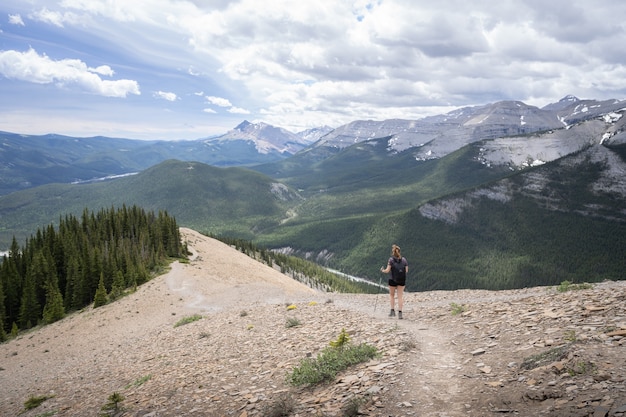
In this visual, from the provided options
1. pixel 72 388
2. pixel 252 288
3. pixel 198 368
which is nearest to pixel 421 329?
pixel 198 368

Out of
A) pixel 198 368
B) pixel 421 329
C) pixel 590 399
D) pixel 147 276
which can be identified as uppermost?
pixel 590 399

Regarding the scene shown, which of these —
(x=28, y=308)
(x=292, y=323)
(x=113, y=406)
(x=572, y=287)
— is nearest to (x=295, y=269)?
(x=28, y=308)

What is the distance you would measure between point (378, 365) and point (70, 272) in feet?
225

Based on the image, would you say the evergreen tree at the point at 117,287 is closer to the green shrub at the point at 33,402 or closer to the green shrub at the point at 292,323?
the green shrub at the point at 33,402

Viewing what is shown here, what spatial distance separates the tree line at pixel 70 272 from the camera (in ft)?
185

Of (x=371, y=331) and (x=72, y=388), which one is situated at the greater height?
(x=371, y=331)

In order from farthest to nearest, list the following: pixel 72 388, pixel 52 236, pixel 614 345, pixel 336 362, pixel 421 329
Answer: pixel 52 236 < pixel 72 388 < pixel 421 329 < pixel 336 362 < pixel 614 345

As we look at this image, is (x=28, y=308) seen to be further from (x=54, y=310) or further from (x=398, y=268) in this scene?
(x=398, y=268)

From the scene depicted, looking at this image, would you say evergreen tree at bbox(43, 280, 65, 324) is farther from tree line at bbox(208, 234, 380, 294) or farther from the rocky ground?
tree line at bbox(208, 234, 380, 294)

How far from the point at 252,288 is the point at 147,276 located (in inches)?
903

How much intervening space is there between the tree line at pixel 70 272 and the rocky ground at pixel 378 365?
27.2m

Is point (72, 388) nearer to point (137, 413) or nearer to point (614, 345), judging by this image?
point (137, 413)

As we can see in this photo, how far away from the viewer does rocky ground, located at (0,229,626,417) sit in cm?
905

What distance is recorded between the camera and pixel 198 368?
662 inches
